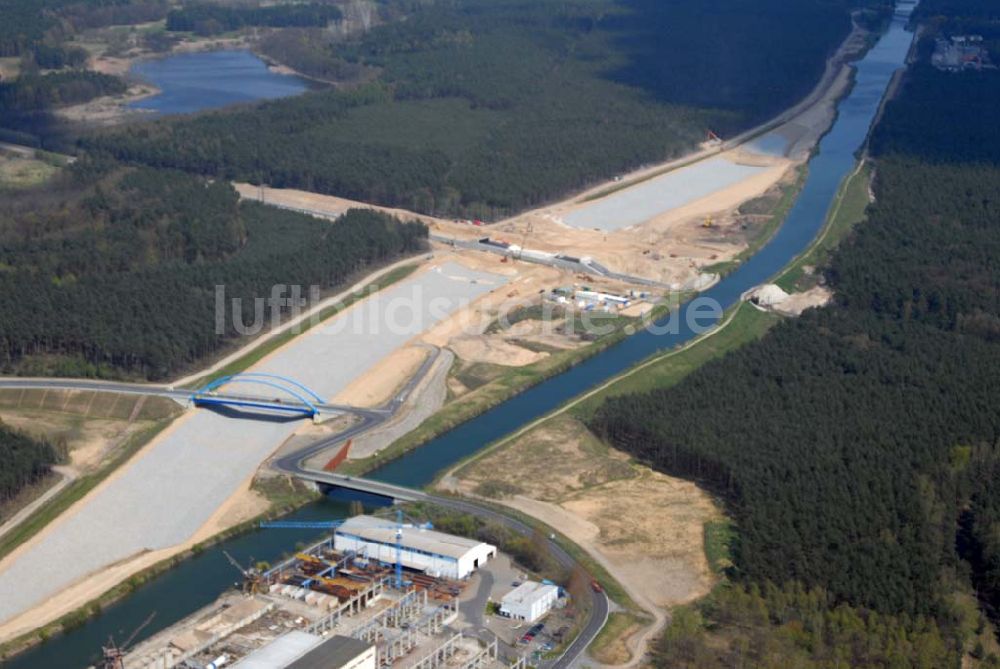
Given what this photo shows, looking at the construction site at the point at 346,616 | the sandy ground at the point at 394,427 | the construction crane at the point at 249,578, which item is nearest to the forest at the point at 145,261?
the sandy ground at the point at 394,427

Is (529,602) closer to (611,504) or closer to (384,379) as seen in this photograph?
(611,504)

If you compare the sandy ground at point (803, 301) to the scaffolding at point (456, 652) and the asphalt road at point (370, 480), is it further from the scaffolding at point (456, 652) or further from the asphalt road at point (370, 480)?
the scaffolding at point (456, 652)

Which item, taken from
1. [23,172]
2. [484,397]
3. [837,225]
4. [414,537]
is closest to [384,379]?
[484,397]

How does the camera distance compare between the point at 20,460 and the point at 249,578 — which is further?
the point at 20,460

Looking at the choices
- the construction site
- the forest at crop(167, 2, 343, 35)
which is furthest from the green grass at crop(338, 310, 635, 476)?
the forest at crop(167, 2, 343, 35)

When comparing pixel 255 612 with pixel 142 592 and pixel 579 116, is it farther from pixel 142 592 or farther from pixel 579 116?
pixel 579 116

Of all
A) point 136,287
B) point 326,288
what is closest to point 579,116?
point 326,288
